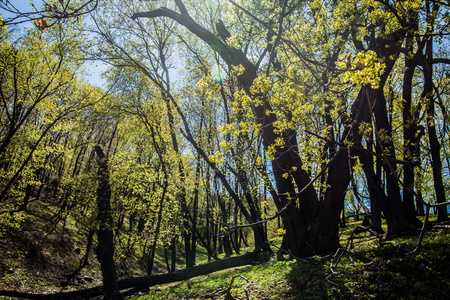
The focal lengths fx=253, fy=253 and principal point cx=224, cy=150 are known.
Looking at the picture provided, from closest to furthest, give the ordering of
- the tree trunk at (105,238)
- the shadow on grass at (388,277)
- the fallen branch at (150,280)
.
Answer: the shadow on grass at (388,277) → the fallen branch at (150,280) → the tree trunk at (105,238)

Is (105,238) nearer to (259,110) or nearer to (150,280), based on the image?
(150,280)

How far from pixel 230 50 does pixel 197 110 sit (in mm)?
11567

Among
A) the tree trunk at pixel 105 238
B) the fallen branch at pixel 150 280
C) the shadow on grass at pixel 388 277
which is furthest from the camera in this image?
the tree trunk at pixel 105 238

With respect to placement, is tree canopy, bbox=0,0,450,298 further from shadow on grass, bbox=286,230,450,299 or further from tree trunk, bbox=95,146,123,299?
shadow on grass, bbox=286,230,450,299

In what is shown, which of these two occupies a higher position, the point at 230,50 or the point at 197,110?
the point at 197,110

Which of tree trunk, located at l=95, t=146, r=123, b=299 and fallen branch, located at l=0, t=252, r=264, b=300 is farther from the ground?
tree trunk, located at l=95, t=146, r=123, b=299

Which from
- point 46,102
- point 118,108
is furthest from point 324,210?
point 46,102

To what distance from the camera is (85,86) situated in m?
19.2

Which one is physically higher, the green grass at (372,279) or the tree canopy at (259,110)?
the tree canopy at (259,110)

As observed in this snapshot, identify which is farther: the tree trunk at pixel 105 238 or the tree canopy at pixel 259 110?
the tree trunk at pixel 105 238

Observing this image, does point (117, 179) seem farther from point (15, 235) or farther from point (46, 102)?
point (15, 235)

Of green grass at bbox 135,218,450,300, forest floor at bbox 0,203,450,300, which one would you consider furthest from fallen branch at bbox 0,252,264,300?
green grass at bbox 135,218,450,300

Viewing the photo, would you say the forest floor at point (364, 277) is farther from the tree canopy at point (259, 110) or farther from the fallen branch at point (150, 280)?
the fallen branch at point (150, 280)

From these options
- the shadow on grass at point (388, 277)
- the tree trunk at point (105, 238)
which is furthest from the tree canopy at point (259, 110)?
the shadow on grass at point (388, 277)
